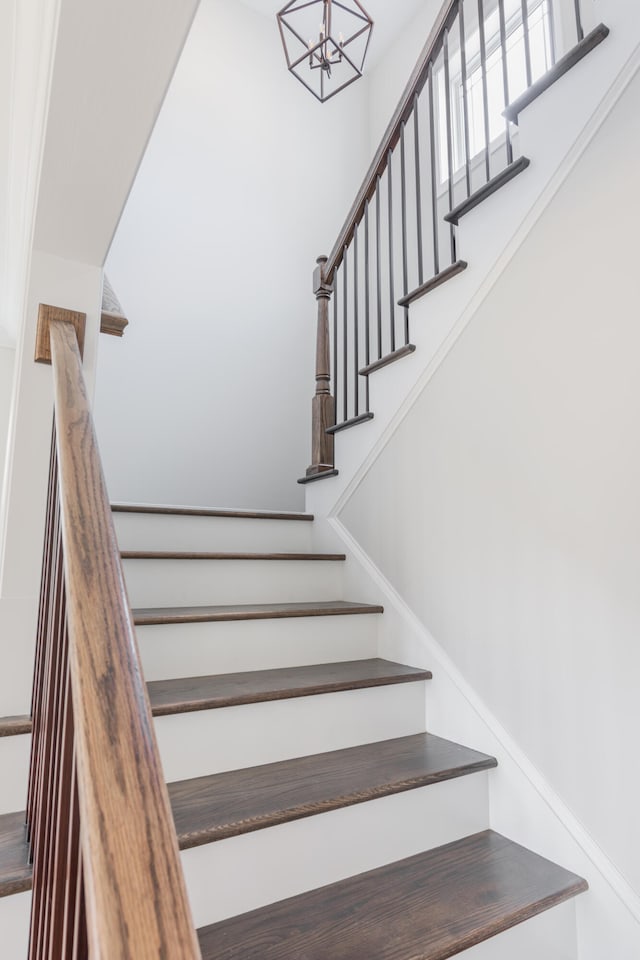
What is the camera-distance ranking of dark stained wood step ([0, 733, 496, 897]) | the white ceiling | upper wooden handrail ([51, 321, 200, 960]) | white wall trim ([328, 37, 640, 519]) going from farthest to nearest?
the white ceiling → white wall trim ([328, 37, 640, 519]) → dark stained wood step ([0, 733, 496, 897]) → upper wooden handrail ([51, 321, 200, 960])

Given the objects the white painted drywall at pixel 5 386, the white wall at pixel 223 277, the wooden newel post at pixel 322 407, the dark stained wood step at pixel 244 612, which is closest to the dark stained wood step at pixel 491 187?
the wooden newel post at pixel 322 407

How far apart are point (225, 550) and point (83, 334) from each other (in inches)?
41.4

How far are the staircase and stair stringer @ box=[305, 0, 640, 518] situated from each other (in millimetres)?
733

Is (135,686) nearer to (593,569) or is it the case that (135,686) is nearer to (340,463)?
(593,569)

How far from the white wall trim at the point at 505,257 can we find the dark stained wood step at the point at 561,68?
12cm

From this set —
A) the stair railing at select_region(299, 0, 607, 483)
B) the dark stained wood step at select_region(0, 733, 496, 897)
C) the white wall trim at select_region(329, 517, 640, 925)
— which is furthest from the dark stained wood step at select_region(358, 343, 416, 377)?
the dark stained wood step at select_region(0, 733, 496, 897)

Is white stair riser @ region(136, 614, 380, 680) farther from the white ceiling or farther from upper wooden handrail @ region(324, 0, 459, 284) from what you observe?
the white ceiling

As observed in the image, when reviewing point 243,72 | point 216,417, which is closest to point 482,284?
point 216,417

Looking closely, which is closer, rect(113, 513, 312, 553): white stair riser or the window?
rect(113, 513, 312, 553): white stair riser

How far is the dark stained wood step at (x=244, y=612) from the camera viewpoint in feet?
5.12

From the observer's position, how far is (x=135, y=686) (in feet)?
1.69

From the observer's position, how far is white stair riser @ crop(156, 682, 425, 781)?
132 cm

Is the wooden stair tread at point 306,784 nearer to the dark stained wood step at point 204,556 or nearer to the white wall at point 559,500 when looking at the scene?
the white wall at point 559,500

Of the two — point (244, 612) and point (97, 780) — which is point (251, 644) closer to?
point (244, 612)
